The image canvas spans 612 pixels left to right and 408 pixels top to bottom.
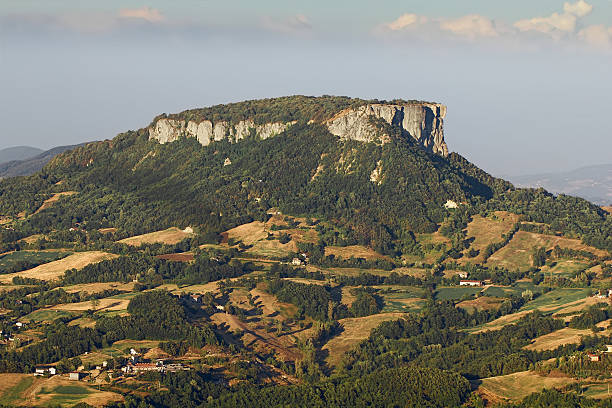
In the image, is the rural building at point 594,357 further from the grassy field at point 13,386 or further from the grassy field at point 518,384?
the grassy field at point 13,386

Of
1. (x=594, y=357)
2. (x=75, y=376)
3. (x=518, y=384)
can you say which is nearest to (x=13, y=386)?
(x=75, y=376)

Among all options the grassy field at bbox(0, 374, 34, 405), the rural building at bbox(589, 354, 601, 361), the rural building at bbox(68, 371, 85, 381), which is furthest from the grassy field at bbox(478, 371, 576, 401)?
the grassy field at bbox(0, 374, 34, 405)

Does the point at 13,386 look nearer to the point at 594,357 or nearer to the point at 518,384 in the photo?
the point at 518,384

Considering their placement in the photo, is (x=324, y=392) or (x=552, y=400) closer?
(x=552, y=400)

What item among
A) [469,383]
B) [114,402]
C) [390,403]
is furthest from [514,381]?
[114,402]

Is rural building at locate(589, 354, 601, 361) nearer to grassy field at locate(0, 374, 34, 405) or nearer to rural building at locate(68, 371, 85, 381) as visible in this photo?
rural building at locate(68, 371, 85, 381)

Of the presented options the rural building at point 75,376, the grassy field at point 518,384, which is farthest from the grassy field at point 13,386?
the grassy field at point 518,384

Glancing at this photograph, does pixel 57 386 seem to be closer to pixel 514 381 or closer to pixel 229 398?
pixel 229 398

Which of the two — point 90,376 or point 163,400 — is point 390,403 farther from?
point 90,376
